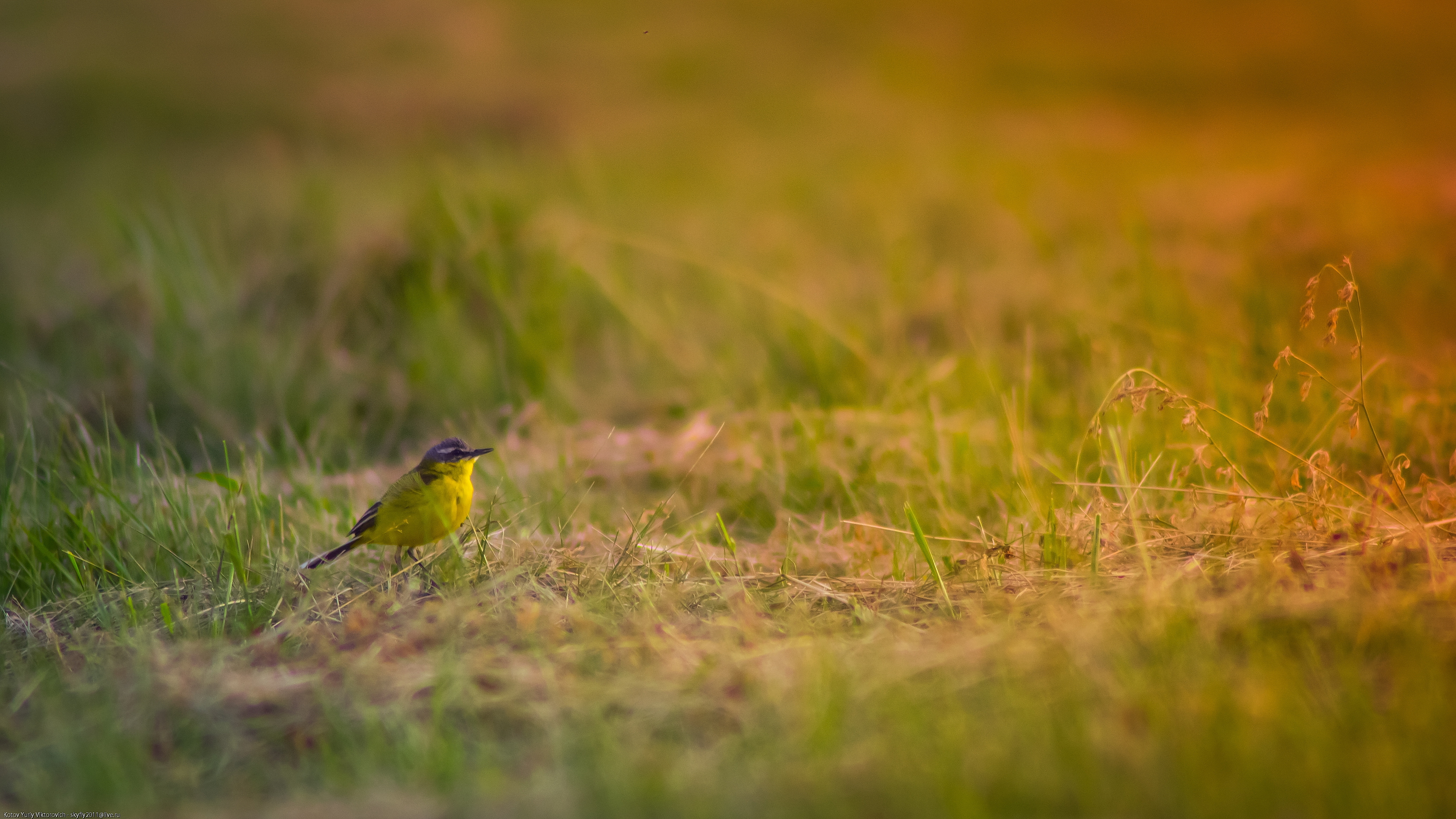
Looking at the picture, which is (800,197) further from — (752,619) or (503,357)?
(752,619)

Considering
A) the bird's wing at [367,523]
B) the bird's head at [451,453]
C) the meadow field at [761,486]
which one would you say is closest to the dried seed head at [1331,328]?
the meadow field at [761,486]

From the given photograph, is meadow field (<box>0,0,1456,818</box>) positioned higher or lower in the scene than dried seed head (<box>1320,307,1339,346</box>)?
lower

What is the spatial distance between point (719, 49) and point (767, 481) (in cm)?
1434

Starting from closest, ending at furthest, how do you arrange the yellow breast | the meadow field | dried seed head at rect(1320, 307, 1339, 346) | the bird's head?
the meadow field < dried seed head at rect(1320, 307, 1339, 346) < the yellow breast < the bird's head

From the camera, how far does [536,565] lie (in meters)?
2.88

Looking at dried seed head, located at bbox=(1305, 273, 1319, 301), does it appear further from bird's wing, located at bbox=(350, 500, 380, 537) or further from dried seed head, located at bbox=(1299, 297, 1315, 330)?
bird's wing, located at bbox=(350, 500, 380, 537)

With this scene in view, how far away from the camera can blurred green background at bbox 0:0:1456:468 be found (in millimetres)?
4824

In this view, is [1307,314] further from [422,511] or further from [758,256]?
[758,256]

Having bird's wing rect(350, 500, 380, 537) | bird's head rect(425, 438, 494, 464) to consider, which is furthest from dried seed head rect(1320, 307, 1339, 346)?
bird's wing rect(350, 500, 380, 537)

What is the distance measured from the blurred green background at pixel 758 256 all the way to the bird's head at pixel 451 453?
1.40 metres

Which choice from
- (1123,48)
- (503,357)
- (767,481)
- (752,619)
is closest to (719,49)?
(1123,48)

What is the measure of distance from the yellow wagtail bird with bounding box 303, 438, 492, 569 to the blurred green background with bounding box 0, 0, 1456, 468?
1417mm

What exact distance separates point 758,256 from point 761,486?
12.8 ft

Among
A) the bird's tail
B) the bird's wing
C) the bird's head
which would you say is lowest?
the bird's tail
